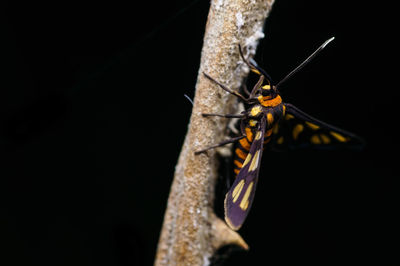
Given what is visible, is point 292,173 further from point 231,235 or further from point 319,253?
point 231,235

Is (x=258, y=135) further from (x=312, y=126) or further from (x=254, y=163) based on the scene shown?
(x=312, y=126)

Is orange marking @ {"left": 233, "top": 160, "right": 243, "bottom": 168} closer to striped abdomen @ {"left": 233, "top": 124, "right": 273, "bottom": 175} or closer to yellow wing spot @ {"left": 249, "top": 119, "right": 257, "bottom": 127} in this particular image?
striped abdomen @ {"left": 233, "top": 124, "right": 273, "bottom": 175}

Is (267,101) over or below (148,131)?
over

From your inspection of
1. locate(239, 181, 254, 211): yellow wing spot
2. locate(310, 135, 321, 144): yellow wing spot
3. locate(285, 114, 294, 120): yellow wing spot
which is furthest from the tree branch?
locate(310, 135, 321, 144): yellow wing spot

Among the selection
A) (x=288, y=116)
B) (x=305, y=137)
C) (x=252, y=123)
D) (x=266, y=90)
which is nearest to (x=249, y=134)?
(x=252, y=123)

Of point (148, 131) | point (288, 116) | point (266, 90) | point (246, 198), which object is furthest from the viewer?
point (148, 131)

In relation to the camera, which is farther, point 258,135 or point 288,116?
point 288,116

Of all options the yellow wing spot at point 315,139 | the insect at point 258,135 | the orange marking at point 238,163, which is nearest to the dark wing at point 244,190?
the insect at point 258,135
